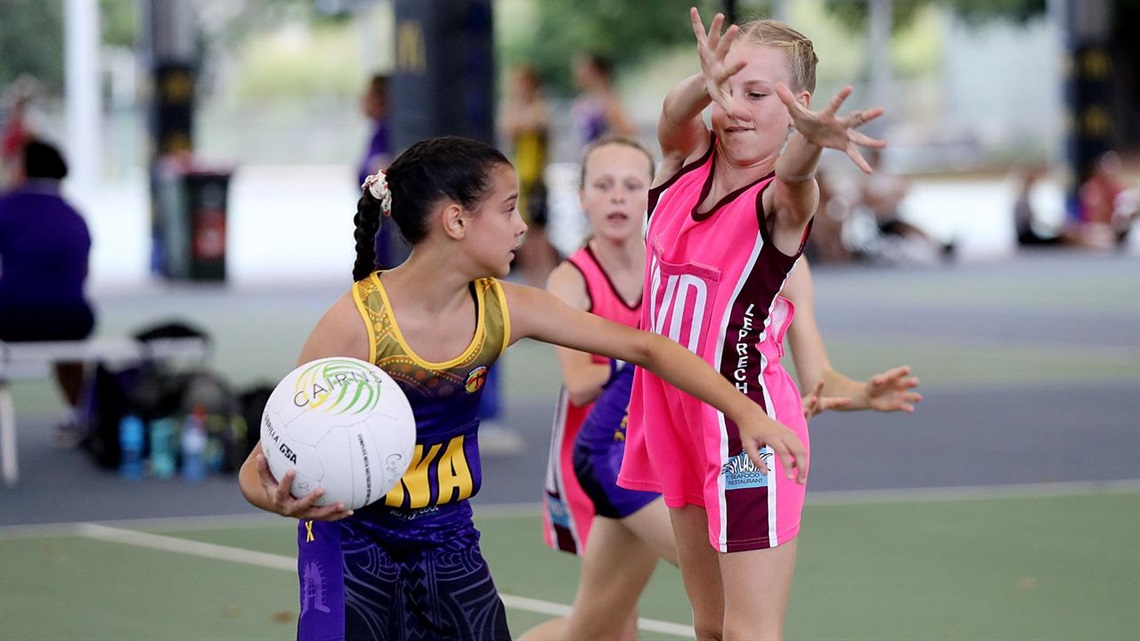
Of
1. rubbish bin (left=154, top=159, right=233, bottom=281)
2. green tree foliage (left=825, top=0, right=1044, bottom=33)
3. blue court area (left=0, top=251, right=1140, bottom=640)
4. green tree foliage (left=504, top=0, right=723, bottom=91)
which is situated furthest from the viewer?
green tree foliage (left=504, top=0, right=723, bottom=91)

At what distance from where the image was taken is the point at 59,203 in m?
9.83

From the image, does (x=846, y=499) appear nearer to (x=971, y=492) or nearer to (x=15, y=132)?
(x=971, y=492)

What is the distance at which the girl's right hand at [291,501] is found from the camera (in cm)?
343

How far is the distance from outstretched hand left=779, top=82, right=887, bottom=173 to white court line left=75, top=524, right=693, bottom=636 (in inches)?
123

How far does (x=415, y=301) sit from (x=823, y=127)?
1.04 metres

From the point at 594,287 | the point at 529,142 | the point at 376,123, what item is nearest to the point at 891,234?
the point at 529,142

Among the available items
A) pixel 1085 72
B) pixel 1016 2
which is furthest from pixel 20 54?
pixel 1085 72

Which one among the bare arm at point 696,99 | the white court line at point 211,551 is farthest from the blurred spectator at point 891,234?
the bare arm at point 696,99

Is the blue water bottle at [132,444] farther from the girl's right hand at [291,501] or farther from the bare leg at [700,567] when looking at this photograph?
the girl's right hand at [291,501]

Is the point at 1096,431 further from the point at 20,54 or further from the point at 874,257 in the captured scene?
the point at 20,54

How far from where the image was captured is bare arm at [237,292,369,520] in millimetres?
3457

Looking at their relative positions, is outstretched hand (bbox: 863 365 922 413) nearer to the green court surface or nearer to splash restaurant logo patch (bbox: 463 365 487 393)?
splash restaurant logo patch (bbox: 463 365 487 393)

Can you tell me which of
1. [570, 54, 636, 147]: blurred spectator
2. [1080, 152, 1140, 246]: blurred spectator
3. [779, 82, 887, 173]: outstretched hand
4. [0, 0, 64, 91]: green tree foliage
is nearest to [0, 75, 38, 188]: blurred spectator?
[570, 54, 636, 147]: blurred spectator

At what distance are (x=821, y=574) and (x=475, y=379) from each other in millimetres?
3215
